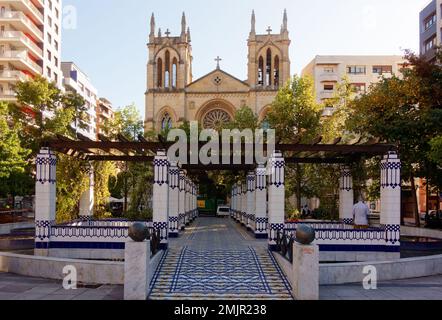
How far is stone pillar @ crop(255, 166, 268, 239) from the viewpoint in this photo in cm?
1886

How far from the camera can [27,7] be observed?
44.9 meters

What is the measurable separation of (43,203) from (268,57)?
48.9m

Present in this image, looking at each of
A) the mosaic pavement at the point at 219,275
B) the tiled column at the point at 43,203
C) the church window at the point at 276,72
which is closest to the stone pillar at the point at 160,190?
the mosaic pavement at the point at 219,275

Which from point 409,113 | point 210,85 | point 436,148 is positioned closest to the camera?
point 436,148

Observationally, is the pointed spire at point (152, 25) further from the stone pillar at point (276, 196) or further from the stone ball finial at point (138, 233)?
the stone ball finial at point (138, 233)

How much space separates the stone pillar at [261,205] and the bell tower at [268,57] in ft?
130

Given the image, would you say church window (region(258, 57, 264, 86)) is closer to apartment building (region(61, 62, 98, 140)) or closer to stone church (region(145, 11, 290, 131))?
stone church (region(145, 11, 290, 131))

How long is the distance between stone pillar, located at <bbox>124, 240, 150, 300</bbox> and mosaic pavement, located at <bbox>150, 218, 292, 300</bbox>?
1.29 feet

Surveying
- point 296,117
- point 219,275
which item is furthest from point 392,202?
point 296,117

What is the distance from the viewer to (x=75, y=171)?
18984 mm

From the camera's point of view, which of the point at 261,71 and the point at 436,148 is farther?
the point at 261,71

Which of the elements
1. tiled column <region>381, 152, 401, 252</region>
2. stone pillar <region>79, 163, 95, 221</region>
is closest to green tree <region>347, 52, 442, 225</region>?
tiled column <region>381, 152, 401, 252</region>

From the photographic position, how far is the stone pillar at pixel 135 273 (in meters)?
8.98

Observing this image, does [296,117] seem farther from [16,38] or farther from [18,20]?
[18,20]
